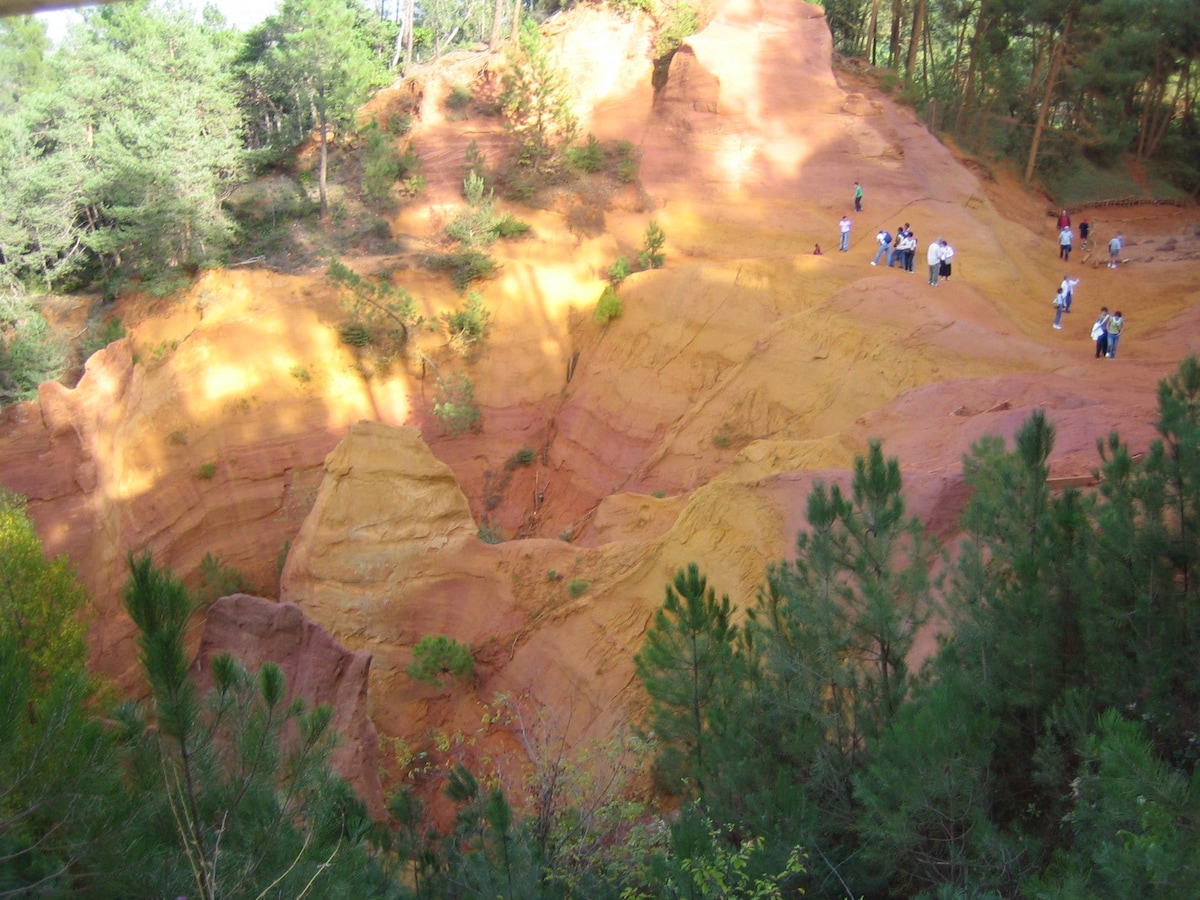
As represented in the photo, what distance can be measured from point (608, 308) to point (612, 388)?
2462 millimetres

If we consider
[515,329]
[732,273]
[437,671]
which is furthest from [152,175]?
[437,671]

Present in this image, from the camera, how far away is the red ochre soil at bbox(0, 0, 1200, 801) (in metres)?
17.9

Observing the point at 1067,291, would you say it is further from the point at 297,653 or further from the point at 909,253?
the point at 297,653

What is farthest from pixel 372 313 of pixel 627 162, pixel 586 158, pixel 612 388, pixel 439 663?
pixel 439 663

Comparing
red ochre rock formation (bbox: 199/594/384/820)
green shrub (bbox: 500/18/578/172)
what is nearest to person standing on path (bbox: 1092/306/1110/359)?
red ochre rock formation (bbox: 199/594/384/820)

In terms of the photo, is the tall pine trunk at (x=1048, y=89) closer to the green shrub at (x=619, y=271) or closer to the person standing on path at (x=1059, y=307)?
the person standing on path at (x=1059, y=307)

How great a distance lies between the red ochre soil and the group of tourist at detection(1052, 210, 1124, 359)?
59 centimetres

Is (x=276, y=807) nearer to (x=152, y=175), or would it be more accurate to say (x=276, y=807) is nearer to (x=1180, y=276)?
(x=152, y=175)

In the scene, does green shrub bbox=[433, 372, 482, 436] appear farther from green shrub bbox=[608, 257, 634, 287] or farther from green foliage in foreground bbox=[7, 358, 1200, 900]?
green foliage in foreground bbox=[7, 358, 1200, 900]

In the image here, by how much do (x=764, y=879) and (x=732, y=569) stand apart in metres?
8.89

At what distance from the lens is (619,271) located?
30094 mm

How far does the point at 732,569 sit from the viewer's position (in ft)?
53.7

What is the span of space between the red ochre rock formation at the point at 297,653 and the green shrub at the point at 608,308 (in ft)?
49.8

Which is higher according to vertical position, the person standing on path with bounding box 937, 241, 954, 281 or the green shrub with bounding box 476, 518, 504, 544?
the person standing on path with bounding box 937, 241, 954, 281
